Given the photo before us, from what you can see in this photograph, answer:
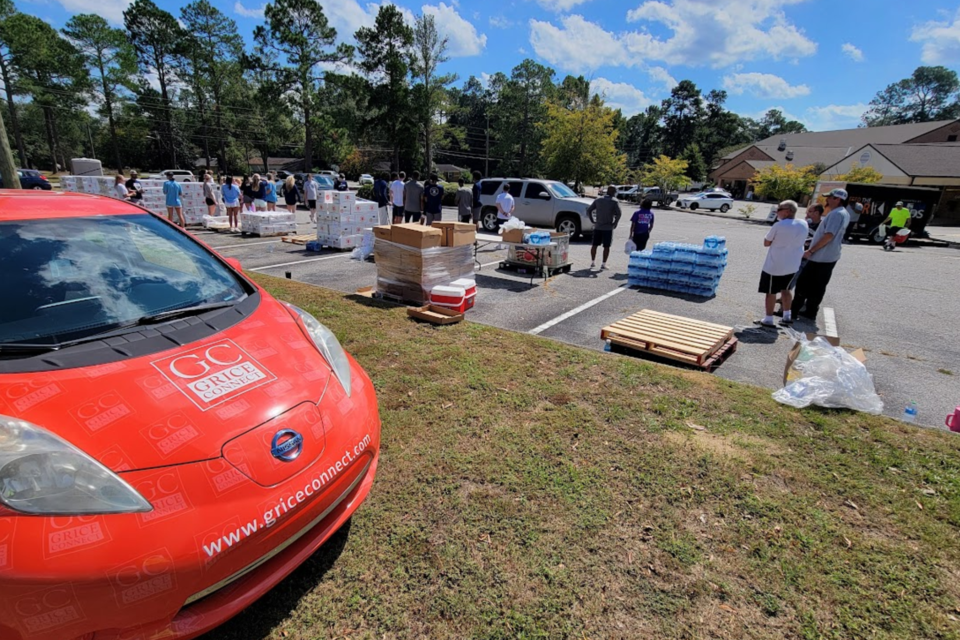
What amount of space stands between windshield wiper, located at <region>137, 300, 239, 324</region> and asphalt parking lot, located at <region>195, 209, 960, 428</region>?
3.95 meters

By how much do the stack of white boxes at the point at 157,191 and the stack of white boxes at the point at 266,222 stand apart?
3008 millimetres

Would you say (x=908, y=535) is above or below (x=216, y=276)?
below

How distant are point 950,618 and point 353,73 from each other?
48.4 m

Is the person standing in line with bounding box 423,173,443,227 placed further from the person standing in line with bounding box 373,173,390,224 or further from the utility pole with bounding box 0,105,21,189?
the utility pole with bounding box 0,105,21,189

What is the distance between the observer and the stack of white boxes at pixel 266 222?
13.0 m

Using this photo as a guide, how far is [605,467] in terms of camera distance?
3137 mm

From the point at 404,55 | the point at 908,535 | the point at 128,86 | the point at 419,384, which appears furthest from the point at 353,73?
the point at 908,535

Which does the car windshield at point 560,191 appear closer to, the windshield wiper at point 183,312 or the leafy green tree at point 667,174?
the windshield wiper at point 183,312

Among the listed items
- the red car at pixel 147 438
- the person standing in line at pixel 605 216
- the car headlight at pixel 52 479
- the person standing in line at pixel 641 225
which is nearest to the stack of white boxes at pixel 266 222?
the person standing in line at pixel 605 216

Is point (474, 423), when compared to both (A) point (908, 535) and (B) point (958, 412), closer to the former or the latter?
(A) point (908, 535)

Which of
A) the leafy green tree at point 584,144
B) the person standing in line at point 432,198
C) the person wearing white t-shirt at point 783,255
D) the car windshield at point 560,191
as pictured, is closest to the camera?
the person wearing white t-shirt at point 783,255

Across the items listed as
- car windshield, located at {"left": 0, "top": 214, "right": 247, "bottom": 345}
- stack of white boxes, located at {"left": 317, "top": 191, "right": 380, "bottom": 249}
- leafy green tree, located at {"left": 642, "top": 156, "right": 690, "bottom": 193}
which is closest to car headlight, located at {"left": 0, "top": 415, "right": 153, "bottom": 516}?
car windshield, located at {"left": 0, "top": 214, "right": 247, "bottom": 345}

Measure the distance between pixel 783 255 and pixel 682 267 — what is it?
6.46ft

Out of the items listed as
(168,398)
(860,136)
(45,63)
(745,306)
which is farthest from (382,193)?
(860,136)
